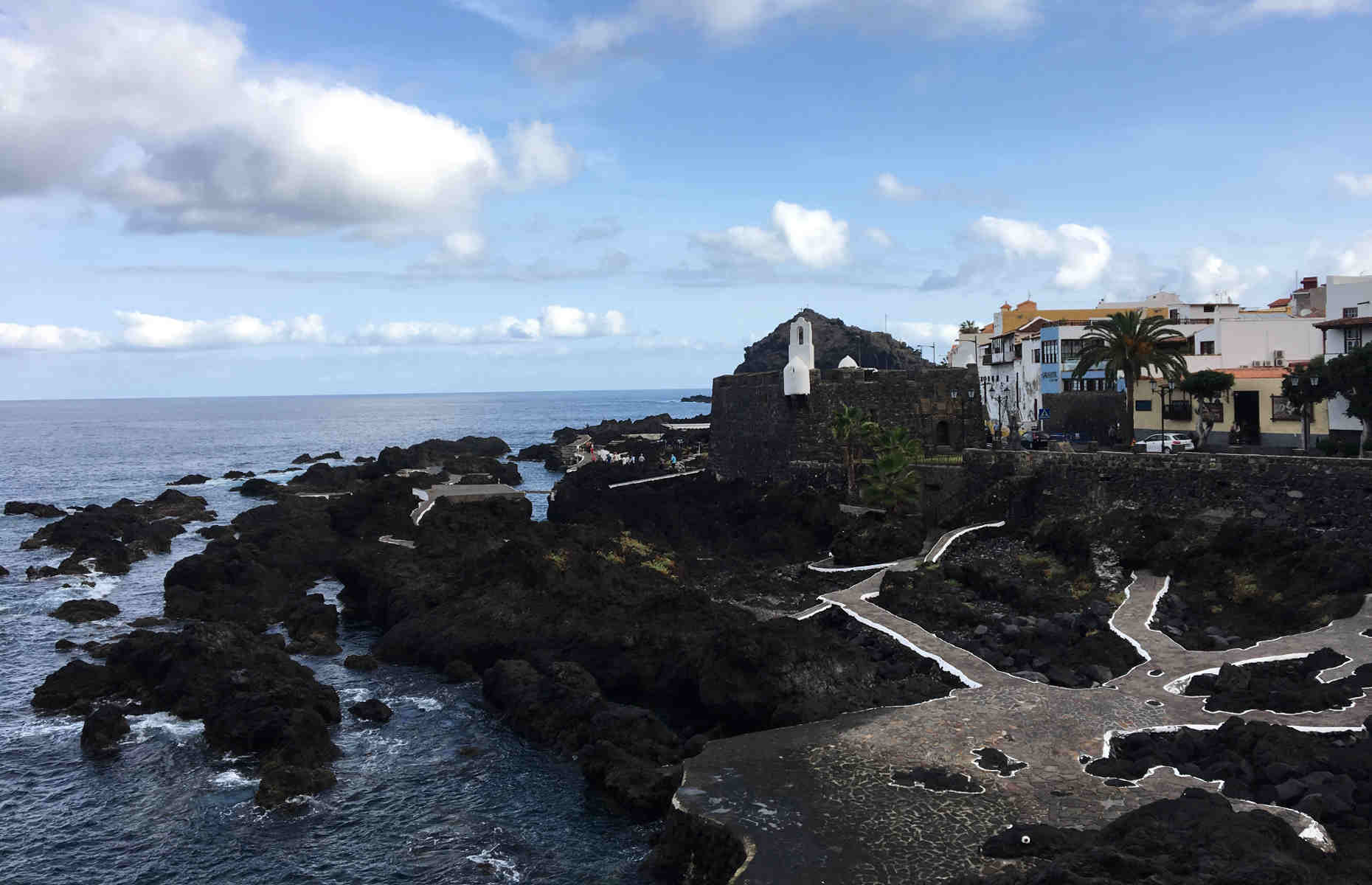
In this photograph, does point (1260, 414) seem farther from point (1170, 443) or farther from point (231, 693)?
point (231, 693)

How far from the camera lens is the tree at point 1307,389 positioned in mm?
39406

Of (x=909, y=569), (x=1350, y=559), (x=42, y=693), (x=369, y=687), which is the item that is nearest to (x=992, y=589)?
(x=909, y=569)

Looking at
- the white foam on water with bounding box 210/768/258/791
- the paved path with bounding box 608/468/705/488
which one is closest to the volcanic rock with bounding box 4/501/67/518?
the paved path with bounding box 608/468/705/488

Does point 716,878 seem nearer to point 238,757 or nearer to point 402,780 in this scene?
point 402,780

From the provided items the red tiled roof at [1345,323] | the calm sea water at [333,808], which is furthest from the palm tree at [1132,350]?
the calm sea water at [333,808]

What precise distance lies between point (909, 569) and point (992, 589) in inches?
167

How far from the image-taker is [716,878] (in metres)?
17.3

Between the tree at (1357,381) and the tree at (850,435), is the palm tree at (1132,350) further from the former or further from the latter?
the tree at (850,435)

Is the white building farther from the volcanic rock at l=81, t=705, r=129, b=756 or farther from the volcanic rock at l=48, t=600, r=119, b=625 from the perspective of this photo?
the volcanic rock at l=48, t=600, r=119, b=625

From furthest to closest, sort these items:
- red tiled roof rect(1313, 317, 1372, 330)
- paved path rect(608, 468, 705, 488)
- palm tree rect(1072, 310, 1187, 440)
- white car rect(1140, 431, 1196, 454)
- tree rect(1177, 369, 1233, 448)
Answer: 1. paved path rect(608, 468, 705, 488)
2. tree rect(1177, 369, 1233, 448)
3. white car rect(1140, 431, 1196, 454)
4. red tiled roof rect(1313, 317, 1372, 330)
5. palm tree rect(1072, 310, 1187, 440)

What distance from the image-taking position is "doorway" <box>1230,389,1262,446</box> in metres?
46.8

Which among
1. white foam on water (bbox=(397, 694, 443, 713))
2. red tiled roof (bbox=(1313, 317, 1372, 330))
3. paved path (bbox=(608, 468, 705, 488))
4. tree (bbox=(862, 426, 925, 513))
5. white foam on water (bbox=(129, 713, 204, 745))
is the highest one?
red tiled roof (bbox=(1313, 317, 1372, 330))

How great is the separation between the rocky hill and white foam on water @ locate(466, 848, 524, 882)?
109363 mm

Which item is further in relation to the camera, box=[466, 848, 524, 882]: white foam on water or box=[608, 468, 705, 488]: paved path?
box=[608, 468, 705, 488]: paved path
